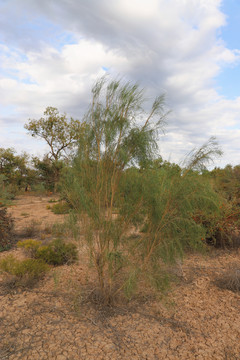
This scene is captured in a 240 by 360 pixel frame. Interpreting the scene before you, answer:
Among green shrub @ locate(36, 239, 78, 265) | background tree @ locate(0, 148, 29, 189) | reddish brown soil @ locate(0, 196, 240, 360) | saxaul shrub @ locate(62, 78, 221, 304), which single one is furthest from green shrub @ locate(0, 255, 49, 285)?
background tree @ locate(0, 148, 29, 189)

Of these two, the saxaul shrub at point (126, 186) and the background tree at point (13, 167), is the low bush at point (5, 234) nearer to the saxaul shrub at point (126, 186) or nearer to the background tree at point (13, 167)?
the saxaul shrub at point (126, 186)

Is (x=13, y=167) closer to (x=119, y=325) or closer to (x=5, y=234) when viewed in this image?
(x=5, y=234)

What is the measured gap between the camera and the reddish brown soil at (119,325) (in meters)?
3.36

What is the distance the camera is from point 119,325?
390cm

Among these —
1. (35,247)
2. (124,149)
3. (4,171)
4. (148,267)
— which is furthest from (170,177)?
(4,171)

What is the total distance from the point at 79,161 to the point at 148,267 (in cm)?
211

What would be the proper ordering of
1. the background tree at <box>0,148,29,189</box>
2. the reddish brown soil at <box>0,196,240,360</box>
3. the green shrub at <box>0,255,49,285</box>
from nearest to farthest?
the reddish brown soil at <box>0,196,240,360</box> → the green shrub at <box>0,255,49,285</box> → the background tree at <box>0,148,29,189</box>

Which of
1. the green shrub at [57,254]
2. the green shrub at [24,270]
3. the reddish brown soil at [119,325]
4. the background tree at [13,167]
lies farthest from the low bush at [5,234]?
the background tree at [13,167]

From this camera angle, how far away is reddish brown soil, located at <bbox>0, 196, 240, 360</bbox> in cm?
336

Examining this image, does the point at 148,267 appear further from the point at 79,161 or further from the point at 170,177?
the point at 79,161

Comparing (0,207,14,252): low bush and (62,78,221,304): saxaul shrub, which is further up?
(62,78,221,304): saxaul shrub

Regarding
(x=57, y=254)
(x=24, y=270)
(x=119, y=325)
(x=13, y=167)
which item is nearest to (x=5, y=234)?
(x=57, y=254)

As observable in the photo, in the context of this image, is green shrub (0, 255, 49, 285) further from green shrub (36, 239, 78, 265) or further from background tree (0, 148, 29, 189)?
background tree (0, 148, 29, 189)

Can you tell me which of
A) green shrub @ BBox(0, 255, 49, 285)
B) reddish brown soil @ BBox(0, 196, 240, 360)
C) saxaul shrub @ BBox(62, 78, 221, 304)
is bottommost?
reddish brown soil @ BBox(0, 196, 240, 360)
